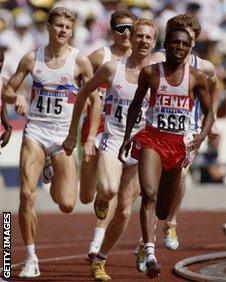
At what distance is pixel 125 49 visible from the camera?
13586 millimetres

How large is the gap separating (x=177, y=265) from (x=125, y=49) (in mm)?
2528

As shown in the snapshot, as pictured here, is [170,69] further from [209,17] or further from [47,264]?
[209,17]

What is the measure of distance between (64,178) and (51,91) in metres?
0.84

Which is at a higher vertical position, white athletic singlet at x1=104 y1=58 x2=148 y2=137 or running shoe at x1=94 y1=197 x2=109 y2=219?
white athletic singlet at x1=104 y1=58 x2=148 y2=137

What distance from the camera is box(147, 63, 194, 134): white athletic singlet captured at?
11.0 metres

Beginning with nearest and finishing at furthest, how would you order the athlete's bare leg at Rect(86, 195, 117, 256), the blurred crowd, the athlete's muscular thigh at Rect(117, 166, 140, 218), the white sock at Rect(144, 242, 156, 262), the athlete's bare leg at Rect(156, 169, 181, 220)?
the white sock at Rect(144, 242, 156, 262) < the athlete's bare leg at Rect(156, 169, 181, 220) < the athlete's muscular thigh at Rect(117, 166, 140, 218) < the athlete's bare leg at Rect(86, 195, 117, 256) < the blurred crowd

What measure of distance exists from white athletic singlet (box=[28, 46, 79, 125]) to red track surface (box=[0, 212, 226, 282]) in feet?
4.84

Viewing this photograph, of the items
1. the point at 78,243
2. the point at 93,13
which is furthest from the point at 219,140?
the point at 78,243

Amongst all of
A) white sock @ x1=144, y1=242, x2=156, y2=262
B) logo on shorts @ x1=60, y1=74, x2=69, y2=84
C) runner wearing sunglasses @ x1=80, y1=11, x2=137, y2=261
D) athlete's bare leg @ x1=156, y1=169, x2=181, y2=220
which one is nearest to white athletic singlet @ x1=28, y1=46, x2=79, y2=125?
logo on shorts @ x1=60, y1=74, x2=69, y2=84

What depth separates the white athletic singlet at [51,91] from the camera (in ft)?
40.8

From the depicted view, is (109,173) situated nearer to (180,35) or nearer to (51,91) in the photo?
(51,91)

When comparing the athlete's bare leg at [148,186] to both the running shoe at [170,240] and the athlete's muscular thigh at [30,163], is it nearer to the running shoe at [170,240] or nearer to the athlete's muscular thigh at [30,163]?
the athlete's muscular thigh at [30,163]

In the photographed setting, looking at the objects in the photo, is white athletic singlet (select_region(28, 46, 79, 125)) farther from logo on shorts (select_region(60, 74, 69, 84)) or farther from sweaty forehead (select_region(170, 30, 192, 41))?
sweaty forehead (select_region(170, 30, 192, 41))

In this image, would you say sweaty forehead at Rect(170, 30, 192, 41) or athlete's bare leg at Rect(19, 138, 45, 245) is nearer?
sweaty forehead at Rect(170, 30, 192, 41)
